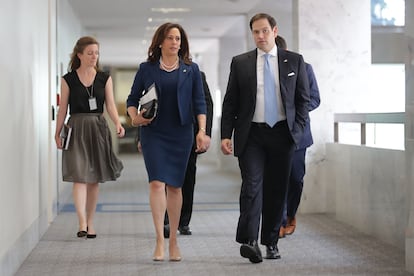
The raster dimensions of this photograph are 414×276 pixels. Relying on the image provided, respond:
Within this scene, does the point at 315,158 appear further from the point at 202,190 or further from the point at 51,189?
the point at 202,190

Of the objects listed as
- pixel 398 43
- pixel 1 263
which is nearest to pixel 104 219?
pixel 1 263

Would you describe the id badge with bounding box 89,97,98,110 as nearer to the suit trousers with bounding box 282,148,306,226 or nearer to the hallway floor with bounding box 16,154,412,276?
the hallway floor with bounding box 16,154,412,276

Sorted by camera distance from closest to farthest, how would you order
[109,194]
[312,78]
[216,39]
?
1. [312,78]
2. [109,194]
3. [216,39]

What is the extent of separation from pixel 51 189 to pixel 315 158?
2.63 meters

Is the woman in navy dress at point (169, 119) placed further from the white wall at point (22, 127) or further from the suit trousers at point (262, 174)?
the white wall at point (22, 127)

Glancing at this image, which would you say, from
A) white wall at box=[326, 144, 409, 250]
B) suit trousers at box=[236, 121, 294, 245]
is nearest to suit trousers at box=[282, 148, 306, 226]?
white wall at box=[326, 144, 409, 250]

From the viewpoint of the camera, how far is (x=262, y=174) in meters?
5.33

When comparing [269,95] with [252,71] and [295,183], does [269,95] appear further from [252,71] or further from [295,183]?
[295,183]

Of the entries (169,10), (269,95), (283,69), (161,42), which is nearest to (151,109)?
(161,42)

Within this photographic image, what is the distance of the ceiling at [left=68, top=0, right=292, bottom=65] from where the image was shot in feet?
38.9

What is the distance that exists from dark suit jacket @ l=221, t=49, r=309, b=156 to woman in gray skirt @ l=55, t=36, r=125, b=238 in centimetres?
143

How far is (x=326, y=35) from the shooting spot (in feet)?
27.6

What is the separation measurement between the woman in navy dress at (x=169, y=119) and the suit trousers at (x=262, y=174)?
0.31 m

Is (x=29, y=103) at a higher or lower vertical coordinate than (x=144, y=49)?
lower
